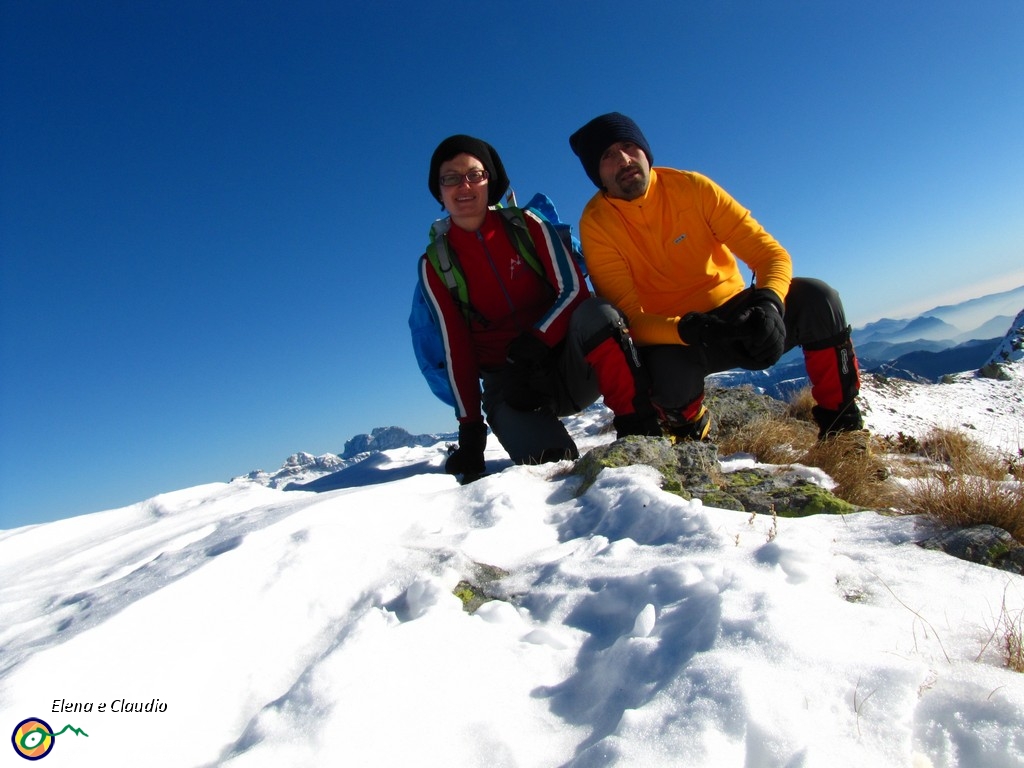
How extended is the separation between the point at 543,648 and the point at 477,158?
3.91 m

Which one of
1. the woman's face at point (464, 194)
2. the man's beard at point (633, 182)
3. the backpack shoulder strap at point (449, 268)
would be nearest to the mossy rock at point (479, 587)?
the backpack shoulder strap at point (449, 268)

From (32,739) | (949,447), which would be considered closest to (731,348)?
(949,447)

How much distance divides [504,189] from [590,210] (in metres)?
0.94

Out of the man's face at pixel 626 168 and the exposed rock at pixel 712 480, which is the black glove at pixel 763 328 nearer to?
the exposed rock at pixel 712 480

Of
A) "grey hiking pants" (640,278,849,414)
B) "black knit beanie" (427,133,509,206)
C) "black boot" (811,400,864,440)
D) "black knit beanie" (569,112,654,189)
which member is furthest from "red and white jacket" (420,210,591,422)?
"black boot" (811,400,864,440)

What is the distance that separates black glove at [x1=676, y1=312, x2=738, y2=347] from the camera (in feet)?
11.5

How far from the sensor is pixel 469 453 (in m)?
4.26

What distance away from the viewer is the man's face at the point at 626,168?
4.00m

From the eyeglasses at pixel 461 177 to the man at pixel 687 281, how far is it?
31.2 inches

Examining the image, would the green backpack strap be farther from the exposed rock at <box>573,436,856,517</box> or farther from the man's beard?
the exposed rock at <box>573,436,856,517</box>

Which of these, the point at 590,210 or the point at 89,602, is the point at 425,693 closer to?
the point at 89,602

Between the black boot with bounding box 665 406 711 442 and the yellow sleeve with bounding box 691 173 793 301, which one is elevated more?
the yellow sleeve with bounding box 691 173 793 301

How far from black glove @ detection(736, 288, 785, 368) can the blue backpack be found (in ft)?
5.31

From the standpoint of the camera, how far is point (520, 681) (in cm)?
136
